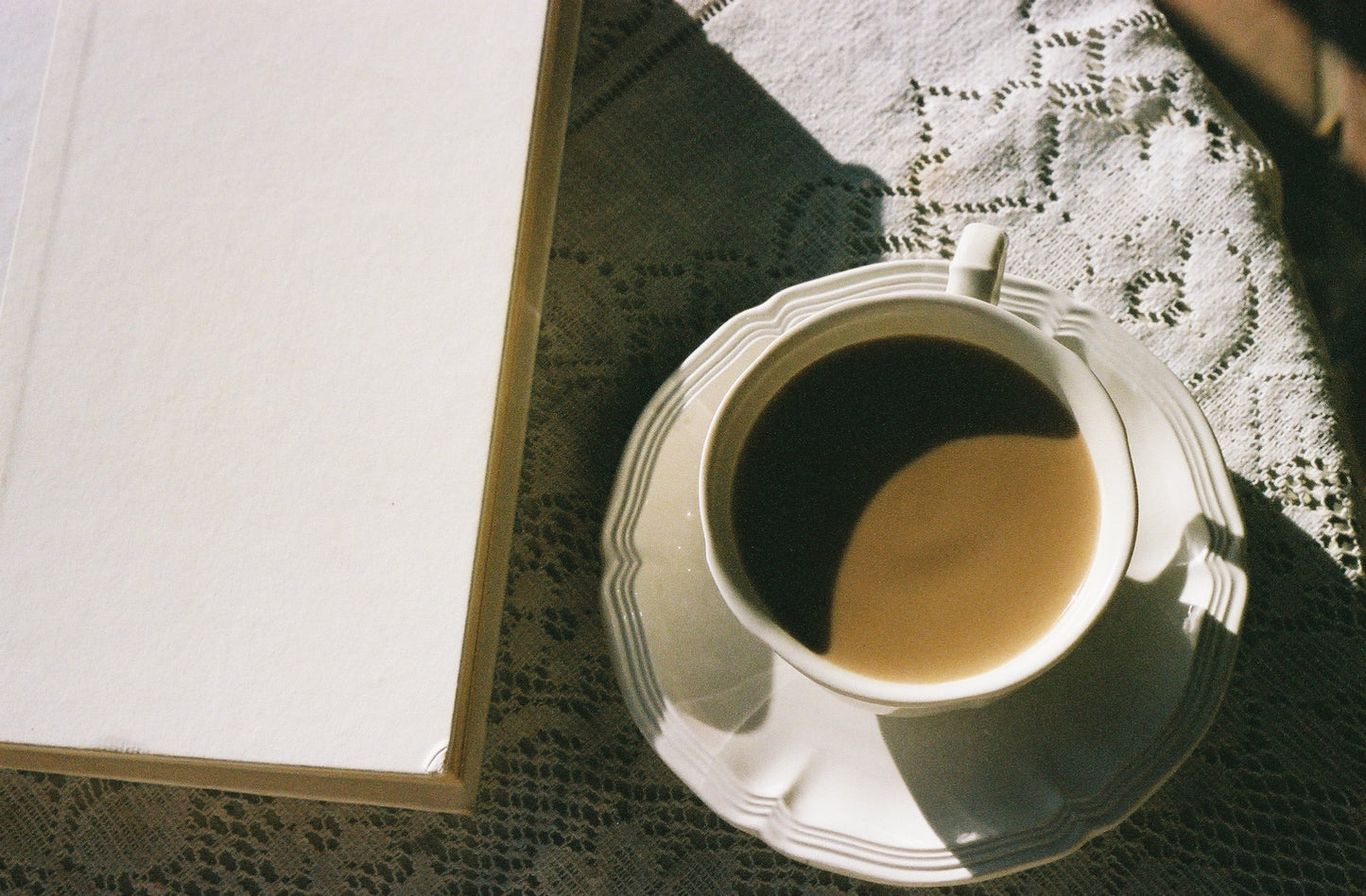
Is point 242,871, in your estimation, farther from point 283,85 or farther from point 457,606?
point 283,85

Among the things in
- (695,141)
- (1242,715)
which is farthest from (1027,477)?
(695,141)

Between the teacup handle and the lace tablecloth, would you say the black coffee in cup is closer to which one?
the teacup handle

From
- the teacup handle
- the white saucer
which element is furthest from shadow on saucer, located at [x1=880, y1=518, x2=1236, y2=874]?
the teacup handle

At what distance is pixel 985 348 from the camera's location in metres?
0.60

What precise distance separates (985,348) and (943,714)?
0.76 ft

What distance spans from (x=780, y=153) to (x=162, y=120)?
426mm

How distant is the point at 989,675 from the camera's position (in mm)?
548

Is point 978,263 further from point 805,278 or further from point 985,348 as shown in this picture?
point 805,278

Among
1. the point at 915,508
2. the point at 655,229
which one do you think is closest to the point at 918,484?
the point at 915,508

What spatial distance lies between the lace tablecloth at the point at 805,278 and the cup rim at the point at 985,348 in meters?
0.16

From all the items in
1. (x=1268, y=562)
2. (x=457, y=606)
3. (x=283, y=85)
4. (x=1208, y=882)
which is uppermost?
(x=283, y=85)

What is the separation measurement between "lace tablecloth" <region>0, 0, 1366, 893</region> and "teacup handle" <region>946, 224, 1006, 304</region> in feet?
0.57

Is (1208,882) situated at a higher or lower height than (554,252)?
lower

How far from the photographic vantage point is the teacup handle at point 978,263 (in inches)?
21.9
